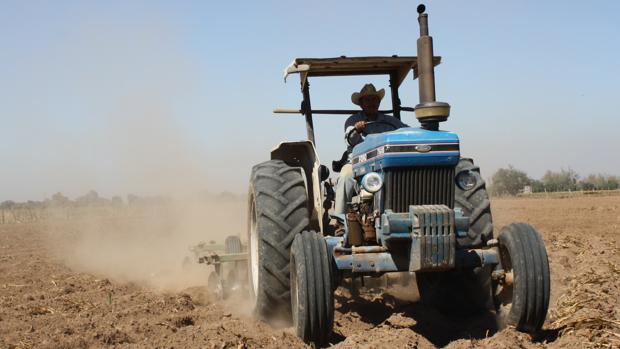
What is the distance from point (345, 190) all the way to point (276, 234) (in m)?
0.77

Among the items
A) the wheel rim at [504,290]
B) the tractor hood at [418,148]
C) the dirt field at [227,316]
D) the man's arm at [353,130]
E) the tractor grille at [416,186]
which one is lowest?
the dirt field at [227,316]

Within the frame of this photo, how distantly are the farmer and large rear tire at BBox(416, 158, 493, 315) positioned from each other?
0.89m

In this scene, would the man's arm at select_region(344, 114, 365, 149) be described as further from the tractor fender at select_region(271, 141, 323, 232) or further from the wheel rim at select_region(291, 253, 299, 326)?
the wheel rim at select_region(291, 253, 299, 326)

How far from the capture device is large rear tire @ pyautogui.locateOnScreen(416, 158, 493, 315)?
5465 mm

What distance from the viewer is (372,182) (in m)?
4.93

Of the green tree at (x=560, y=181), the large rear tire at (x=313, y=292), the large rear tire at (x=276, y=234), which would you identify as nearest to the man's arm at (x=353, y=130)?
the large rear tire at (x=276, y=234)

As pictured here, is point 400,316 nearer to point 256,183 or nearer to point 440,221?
point 440,221

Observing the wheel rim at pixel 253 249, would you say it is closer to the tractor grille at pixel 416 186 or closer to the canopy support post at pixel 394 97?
the canopy support post at pixel 394 97

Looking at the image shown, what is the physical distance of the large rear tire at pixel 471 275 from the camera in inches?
215

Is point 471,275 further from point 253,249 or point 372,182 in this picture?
point 253,249

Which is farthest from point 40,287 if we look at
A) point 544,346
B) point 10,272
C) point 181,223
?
point 181,223

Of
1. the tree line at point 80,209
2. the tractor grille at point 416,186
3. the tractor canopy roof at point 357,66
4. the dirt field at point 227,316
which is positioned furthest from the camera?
the tree line at point 80,209

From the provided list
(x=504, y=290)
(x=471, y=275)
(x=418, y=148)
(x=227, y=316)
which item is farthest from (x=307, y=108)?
(x=504, y=290)

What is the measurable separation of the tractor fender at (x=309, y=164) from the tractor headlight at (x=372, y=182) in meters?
1.12
